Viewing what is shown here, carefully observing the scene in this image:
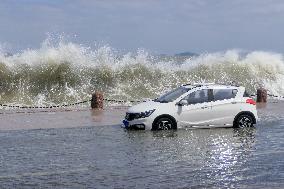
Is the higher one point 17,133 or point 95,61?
point 95,61

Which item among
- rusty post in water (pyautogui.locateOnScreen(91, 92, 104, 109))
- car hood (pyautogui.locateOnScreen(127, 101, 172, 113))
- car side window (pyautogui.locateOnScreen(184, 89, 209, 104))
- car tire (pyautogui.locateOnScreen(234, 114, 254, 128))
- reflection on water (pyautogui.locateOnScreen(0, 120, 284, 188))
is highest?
rusty post in water (pyautogui.locateOnScreen(91, 92, 104, 109))

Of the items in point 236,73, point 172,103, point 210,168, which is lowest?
point 210,168

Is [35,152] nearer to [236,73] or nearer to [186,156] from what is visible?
[186,156]

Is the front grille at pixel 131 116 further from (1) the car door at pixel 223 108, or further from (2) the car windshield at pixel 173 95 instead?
(1) the car door at pixel 223 108

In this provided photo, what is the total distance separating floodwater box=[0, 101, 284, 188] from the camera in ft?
35.1

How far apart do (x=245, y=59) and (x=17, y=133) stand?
34750mm

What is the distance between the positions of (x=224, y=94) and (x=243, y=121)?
1074mm

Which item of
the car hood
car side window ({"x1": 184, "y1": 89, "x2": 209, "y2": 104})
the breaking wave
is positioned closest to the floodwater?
→ the car hood

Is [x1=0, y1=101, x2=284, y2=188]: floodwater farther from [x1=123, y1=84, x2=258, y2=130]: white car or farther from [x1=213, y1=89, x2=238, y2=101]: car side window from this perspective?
[x1=213, y1=89, x2=238, y2=101]: car side window

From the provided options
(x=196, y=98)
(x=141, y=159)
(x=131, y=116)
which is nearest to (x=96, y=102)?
(x=131, y=116)

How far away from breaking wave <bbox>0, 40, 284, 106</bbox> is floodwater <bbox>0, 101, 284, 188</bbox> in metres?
15.5

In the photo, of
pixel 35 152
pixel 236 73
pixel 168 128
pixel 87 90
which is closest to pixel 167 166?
pixel 35 152

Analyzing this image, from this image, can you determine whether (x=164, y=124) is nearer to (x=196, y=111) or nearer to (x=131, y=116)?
(x=131, y=116)

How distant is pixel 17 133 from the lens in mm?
18344
